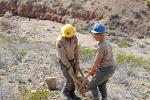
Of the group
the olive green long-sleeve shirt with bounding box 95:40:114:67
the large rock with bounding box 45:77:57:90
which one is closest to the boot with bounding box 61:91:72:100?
the large rock with bounding box 45:77:57:90

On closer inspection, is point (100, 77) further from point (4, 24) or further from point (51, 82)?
point (4, 24)

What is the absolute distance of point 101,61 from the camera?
28.6ft

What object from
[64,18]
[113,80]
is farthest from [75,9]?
[113,80]

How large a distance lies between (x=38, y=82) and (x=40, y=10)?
23914 millimetres

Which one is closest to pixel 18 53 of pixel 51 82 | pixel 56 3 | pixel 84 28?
pixel 51 82

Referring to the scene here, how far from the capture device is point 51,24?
3206cm

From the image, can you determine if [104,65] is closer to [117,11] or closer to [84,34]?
[84,34]

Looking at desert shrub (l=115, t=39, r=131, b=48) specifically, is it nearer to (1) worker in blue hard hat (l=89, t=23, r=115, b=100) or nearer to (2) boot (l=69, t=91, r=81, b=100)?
(2) boot (l=69, t=91, r=81, b=100)

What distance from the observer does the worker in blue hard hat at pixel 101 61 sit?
8.53 metres

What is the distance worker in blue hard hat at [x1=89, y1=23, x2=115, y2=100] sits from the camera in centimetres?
853

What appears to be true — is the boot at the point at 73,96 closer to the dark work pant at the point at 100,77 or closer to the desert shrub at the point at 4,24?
the dark work pant at the point at 100,77

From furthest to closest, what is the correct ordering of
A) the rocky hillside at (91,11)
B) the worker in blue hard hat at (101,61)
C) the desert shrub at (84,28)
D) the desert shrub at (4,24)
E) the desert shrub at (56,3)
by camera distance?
the desert shrub at (56,3) → the rocky hillside at (91,11) → the desert shrub at (84,28) → the desert shrub at (4,24) → the worker in blue hard hat at (101,61)

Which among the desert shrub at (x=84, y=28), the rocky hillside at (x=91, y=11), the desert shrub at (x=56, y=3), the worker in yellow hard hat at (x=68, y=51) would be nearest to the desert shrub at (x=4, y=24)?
the rocky hillside at (x=91, y=11)

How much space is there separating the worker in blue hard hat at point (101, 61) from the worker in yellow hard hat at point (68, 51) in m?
0.47
